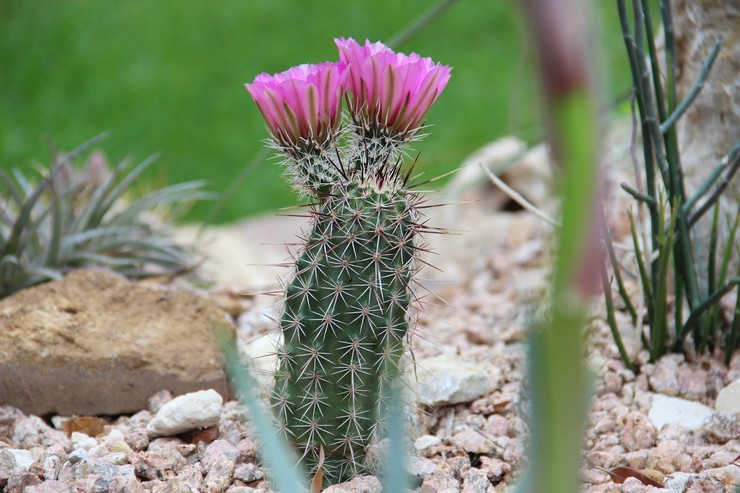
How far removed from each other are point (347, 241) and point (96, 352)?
31.9 inches

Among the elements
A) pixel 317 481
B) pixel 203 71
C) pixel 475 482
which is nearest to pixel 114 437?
pixel 317 481

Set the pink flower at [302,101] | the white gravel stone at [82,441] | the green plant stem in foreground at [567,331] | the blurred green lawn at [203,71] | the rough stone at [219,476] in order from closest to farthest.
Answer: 1. the green plant stem in foreground at [567,331]
2. the pink flower at [302,101]
3. the rough stone at [219,476]
4. the white gravel stone at [82,441]
5. the blurred green lawn at [203,71]

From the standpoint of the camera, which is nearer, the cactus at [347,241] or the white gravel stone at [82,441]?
the cactus at [347,241]

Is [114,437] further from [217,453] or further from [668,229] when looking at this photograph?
[668,229]

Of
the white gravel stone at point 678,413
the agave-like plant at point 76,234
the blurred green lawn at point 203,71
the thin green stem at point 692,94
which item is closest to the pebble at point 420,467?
the white gravel stone at point 678,413

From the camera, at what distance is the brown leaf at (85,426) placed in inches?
74.5

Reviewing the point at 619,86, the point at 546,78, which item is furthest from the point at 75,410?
the point at 619,86

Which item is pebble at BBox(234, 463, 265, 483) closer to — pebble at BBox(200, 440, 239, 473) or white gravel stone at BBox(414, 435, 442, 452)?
pebble at BBox(200, 440, 239, 473)

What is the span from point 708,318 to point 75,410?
1424mm

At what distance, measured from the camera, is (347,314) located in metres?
1.46

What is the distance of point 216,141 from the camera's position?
6.34 m

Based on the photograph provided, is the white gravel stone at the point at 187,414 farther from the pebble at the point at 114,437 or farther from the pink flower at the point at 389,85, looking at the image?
the pink flower at the point at 389,85

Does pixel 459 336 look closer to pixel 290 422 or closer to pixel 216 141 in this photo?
pixel 290 422

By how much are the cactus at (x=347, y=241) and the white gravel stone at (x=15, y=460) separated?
478 millimetres
